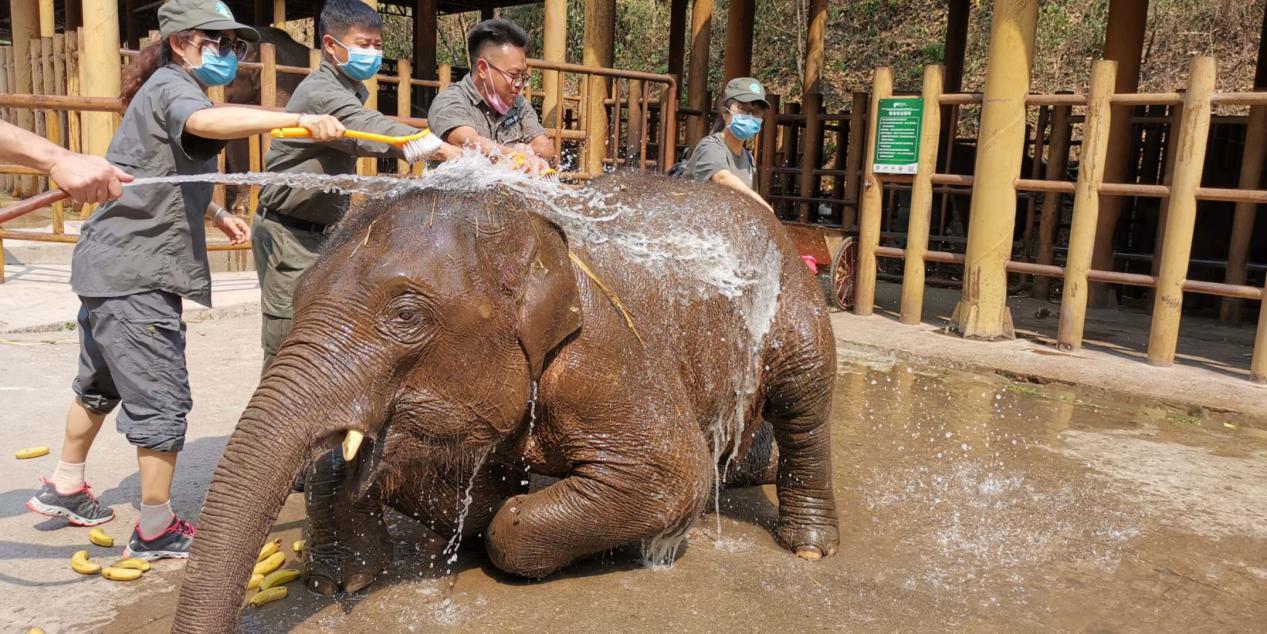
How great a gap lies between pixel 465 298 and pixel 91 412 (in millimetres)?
1896

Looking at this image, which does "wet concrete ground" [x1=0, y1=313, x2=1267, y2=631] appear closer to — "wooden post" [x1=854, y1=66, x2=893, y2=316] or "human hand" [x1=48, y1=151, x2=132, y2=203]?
"human hand" [x1=48, y1=151, x2=132, y2=203]

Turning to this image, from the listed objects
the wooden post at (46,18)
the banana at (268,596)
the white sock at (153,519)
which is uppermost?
the wooden post at (46,18)

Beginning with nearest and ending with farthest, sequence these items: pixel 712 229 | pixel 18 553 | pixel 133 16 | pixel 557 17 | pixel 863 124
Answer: pixel 18 553 < pixel 712 229 < pixel 557 17 < pixel 863 124 < pixel 133 16

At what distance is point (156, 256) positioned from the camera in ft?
11.7

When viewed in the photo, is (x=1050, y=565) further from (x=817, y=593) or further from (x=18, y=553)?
(x=18, y=553)

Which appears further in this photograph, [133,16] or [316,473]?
[133,16]

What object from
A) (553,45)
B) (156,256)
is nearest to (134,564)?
(156,256)

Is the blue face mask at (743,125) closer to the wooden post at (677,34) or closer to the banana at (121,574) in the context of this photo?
the banana at (121,574)

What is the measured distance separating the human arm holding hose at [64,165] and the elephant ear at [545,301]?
47.2 inches

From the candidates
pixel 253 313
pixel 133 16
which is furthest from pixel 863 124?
pixel 133 16

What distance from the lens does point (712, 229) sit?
13.2ft

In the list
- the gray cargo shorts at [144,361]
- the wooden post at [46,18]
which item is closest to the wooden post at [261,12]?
the wooden post at [46,18]

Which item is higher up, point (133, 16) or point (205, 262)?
point (133, 16)

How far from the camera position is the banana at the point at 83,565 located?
3494mm
